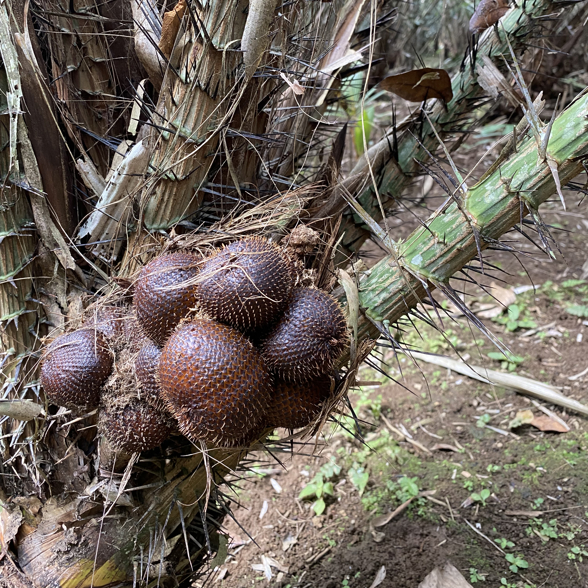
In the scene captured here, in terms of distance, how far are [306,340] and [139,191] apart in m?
0.72

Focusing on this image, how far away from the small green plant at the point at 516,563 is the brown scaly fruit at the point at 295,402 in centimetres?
138

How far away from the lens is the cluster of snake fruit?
1119mm

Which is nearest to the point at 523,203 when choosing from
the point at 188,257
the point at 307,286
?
the point at 307,286

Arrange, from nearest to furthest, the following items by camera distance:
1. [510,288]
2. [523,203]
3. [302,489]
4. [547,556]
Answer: [523,203] → [547,556] → [302,489] → [510,288]

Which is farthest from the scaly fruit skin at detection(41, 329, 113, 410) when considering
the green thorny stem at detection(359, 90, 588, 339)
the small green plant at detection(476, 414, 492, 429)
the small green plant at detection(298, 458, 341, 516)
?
the small green plant at detection(476, 414, 492, 429)

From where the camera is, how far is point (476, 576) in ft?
6.57

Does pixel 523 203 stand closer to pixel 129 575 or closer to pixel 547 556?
pixel 129 575

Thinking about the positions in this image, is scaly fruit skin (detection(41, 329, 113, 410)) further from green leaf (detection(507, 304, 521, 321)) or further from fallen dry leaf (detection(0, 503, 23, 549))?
green leaf (detection(507, 304, 521, 321))

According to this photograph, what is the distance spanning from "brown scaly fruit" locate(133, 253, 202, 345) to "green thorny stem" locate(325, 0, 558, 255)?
62cm

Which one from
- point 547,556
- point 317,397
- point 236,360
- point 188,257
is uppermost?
point 188,257

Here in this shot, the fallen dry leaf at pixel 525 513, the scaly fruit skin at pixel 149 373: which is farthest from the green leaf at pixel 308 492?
the scaly fruit skin at pixel 149 373

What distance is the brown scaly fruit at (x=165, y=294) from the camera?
1.21 m

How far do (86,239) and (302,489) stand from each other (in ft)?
6.07

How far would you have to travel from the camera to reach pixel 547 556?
2.03 m
